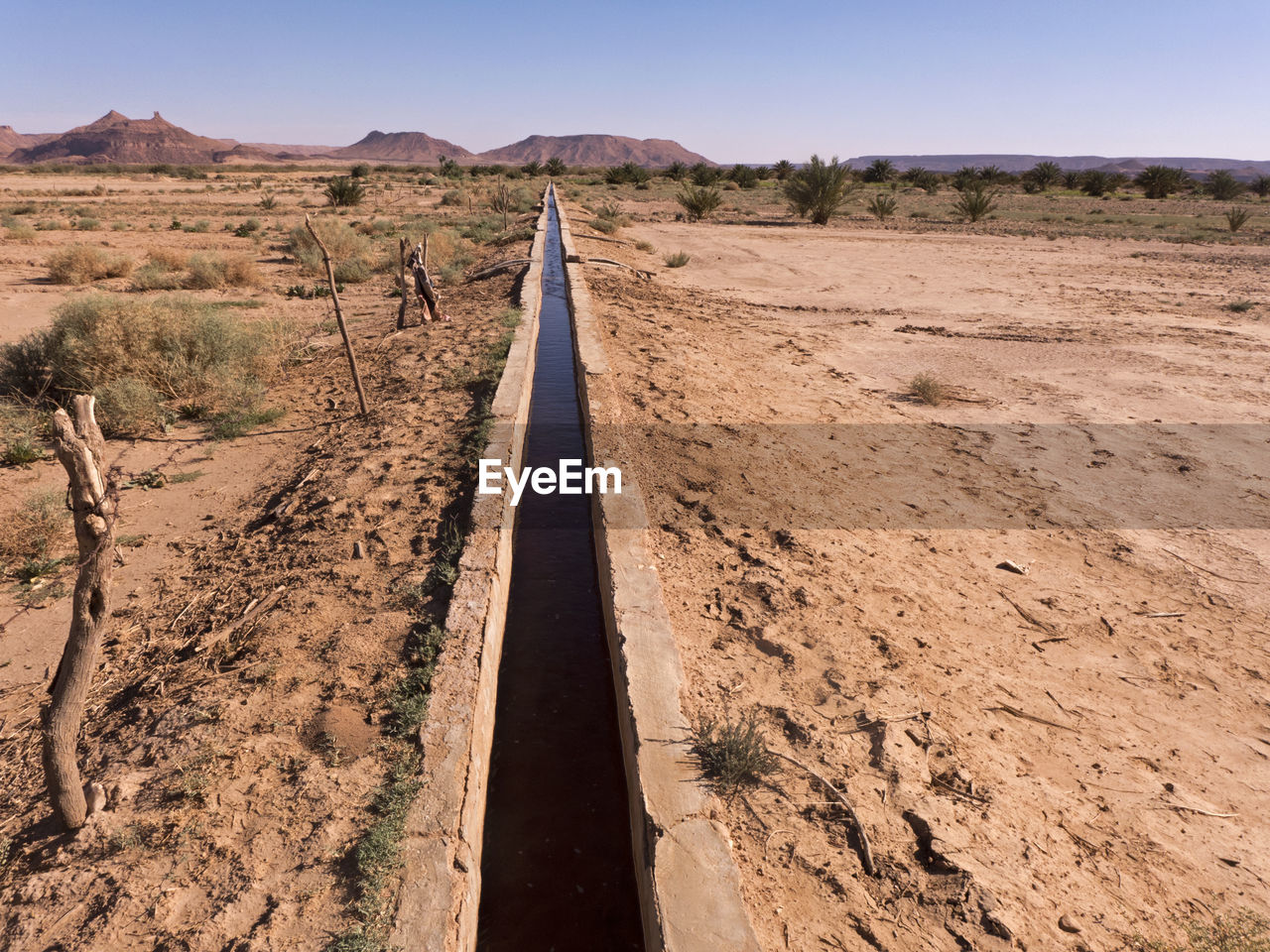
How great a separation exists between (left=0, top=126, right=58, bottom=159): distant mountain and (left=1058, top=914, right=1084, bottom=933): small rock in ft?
680

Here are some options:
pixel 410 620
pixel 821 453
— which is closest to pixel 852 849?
pixel 410 620

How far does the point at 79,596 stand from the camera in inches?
90.1

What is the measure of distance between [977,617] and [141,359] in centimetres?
826

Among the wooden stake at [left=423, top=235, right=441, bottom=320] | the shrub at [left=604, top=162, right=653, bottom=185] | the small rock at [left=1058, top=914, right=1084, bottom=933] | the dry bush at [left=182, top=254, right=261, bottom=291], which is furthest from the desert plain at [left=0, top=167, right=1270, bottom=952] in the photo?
the shrub at [left=604, top=162, right=653, bottom=185]

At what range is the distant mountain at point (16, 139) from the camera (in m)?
151

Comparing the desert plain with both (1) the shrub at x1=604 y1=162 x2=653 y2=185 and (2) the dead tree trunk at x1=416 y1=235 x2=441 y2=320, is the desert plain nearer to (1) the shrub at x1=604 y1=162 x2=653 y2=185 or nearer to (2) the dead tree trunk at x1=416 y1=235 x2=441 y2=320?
(2) the dead tree trunk at x1=416 y1=235 x2=441 y2=320

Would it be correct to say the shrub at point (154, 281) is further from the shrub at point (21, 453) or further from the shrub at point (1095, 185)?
the shrub at point (1095, 185)

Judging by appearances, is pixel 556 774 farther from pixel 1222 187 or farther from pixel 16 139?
pixel 16 139

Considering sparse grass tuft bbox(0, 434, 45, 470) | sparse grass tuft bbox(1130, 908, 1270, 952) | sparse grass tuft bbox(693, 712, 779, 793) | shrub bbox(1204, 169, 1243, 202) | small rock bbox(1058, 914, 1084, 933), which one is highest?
shrub bbox(1204, 169, 1243, 202)

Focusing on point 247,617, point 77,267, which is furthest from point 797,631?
point 77,267

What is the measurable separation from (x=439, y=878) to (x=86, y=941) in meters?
1.16

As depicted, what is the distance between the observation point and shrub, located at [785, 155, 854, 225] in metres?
26.1

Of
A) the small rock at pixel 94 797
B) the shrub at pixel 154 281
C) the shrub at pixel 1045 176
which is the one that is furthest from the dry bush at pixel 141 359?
the shrub at pixel 1045 176

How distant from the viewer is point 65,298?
11297mm
